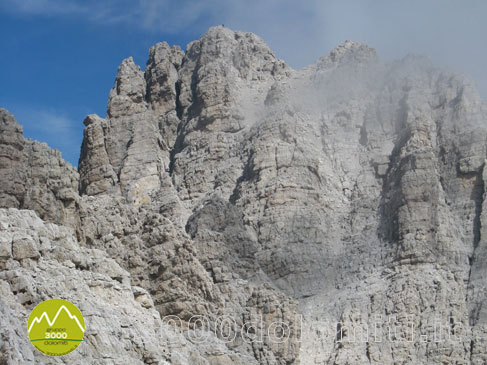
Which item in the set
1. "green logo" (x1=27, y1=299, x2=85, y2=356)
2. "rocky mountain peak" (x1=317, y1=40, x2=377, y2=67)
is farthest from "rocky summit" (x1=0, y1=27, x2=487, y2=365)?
"green logo" (x1=27, y1=299, x2=85, y2=356)

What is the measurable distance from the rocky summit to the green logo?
1.13 metres

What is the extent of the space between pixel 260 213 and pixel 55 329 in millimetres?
46369

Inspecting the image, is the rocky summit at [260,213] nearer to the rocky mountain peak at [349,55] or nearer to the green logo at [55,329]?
the rocky mountain peak at [349,55]

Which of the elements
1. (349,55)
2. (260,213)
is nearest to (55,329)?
(260,213)

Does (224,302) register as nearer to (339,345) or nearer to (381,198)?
(339,345)

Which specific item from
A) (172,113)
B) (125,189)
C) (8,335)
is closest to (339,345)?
(125,189)

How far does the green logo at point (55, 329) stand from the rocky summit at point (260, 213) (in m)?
1.13

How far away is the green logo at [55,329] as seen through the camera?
1368 inches

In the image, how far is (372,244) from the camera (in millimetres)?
79500

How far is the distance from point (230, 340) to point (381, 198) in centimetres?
2357

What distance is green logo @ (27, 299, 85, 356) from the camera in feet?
114

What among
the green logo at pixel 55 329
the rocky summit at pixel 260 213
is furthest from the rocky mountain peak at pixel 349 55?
the green logo at pixel 55 329

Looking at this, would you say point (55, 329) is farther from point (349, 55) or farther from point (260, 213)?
point (349, 55)

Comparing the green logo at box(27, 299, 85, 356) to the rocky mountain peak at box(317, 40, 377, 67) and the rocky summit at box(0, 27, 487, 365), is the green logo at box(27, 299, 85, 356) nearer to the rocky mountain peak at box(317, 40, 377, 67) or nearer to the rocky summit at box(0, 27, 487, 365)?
the rocky summit at box(0, 27, 487, 365)
